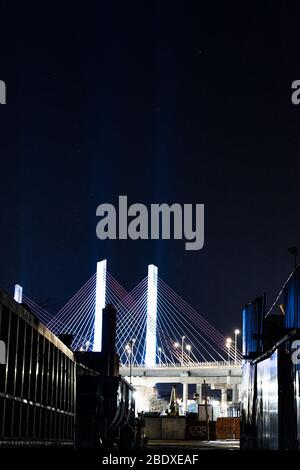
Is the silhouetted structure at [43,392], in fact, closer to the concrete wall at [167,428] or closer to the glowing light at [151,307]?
the concrete wall at [167,428]

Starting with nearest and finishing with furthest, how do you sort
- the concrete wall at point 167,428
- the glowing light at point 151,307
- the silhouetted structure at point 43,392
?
the silhouetted structure at point 43,392, the concrete wall at point 167,428, the glowing light at point 151,307

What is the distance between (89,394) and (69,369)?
401 centimetres

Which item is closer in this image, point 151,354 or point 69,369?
point 69,369

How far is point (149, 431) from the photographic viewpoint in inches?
2026

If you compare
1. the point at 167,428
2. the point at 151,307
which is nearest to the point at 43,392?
the point at 167,428

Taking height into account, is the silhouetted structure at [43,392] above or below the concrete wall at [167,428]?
above

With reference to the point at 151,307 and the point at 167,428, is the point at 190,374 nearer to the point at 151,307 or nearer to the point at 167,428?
the point at 151,307

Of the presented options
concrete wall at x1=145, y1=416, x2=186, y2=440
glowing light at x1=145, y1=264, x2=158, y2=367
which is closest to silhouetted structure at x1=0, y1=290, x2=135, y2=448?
concrete wall at x1=145, y1=416, x2=186, y2=440

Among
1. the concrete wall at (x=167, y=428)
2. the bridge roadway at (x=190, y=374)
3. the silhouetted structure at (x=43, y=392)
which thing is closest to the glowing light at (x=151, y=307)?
the bridge roadway at (x=190, y=374)

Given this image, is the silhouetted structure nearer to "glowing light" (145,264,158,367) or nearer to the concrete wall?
A: the concrete wall

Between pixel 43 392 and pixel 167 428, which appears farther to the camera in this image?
pixel 167 428
